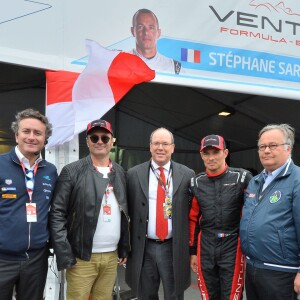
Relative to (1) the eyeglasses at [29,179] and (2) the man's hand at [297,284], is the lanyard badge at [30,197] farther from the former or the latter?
(2) the man's hand at [297,284]

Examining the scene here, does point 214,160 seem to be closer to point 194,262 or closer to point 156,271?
point 194,262

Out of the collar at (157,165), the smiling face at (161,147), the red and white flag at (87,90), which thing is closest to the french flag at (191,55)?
the red and white flag at (87,90)

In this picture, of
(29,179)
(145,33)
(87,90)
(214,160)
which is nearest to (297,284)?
(214,160)

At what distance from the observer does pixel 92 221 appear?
8.48 ft

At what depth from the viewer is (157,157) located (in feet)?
9.51

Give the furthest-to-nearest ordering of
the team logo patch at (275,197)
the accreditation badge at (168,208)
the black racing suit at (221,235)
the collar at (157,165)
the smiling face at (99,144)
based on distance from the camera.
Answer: the collar at (157,165) → the accreditation badge at (168,208) → the smiling face at (99,144) → the black racing suit at (221,235) → the team logo patch at (275,197)

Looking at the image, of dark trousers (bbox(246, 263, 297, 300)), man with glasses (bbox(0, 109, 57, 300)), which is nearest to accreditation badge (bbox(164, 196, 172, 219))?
dark trousers (bbox(246, 263, 297, 300))

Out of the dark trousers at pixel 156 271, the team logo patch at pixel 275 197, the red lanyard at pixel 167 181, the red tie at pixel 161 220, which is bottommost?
the dark trousers at pixel 156 271

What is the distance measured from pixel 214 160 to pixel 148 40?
1.79 meters

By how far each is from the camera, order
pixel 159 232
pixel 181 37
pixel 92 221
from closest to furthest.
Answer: pixel 92 221
pixel 159 232
pixel 181 37

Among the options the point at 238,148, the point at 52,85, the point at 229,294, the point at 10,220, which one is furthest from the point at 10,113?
the point at 238,148

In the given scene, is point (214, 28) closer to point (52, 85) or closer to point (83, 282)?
point (52, 85)

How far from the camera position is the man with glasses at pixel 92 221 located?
2561mm

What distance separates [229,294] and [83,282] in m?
1.08
